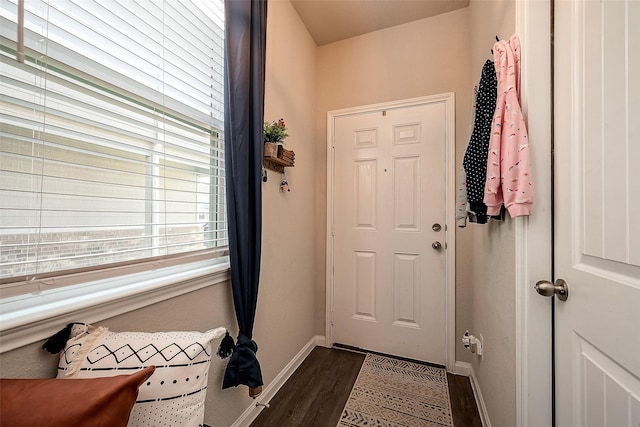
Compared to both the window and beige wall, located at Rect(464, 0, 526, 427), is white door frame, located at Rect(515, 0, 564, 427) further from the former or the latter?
the window

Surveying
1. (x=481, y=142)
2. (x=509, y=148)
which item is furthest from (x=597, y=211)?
(x=481, y=142)

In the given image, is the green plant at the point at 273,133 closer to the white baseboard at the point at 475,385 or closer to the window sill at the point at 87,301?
the window sill at the point at 87,301

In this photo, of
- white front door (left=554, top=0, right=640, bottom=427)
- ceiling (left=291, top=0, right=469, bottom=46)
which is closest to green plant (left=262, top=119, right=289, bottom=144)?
ceiling (left=291, top=0, right=469, bottom=46)

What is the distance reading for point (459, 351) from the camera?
1.90 m

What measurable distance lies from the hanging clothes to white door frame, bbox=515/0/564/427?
0.57ft

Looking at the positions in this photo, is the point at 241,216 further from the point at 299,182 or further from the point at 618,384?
the point at 618,384

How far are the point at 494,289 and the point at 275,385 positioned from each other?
1448 mm

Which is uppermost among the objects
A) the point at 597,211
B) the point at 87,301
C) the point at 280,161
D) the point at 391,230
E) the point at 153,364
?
the point at 280,161

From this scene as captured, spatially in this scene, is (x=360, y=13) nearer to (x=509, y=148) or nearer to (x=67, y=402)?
(x=509, y=148)

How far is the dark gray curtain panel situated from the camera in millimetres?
1167

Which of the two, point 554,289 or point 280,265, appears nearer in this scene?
point 554,289

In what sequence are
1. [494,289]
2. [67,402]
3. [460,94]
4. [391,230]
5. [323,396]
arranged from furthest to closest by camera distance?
1. [391,230]
2. [460,94]
3. [323,396]
4. [494,289]
5. [67,402]

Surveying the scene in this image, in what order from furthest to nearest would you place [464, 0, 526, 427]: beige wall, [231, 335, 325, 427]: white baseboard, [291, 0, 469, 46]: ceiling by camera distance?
1. [291, 0, 469, 46]: ceiling
2. [231, 335, 325, 427]: white baseboard
3. [464, 0, 526, 427]: beige wall

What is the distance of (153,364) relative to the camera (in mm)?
655
